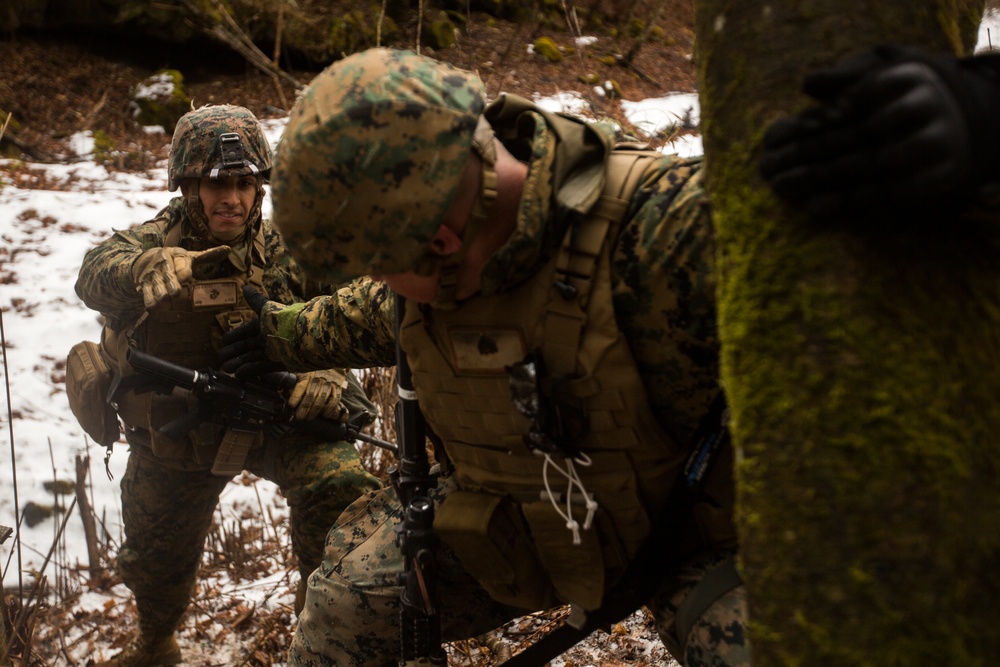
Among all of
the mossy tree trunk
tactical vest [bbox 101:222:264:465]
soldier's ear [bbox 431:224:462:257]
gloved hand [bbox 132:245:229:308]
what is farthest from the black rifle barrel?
the mossy tree trunk

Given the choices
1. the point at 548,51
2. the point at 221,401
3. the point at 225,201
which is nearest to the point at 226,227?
the point at 225,201

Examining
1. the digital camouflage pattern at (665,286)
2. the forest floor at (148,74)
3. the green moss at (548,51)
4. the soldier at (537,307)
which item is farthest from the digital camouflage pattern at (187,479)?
the green moss at (548,51)

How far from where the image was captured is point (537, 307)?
1.91 meters

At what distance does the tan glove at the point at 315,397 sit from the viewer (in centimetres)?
368

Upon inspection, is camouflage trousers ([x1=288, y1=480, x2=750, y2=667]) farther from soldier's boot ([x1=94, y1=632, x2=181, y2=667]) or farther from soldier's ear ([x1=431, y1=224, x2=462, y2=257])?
soldier's boot ([x1=94, y1=632, x2=181, y2=667])

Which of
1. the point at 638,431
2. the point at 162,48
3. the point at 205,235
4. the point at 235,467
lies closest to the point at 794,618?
the point at 638,431

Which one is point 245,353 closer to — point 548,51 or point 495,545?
point 495,545

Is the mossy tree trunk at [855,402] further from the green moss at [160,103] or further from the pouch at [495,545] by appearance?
the green moss at [160,103]

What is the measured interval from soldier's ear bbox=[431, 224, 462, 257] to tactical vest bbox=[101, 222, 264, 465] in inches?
78.4

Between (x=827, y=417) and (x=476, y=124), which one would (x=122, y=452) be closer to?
(x=476, y=124)

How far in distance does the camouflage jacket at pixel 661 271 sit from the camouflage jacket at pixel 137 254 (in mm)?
1993

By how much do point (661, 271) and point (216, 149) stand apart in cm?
253

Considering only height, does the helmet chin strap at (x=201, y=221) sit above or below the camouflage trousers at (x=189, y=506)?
above

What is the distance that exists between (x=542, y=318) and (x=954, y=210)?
37.1 inches
